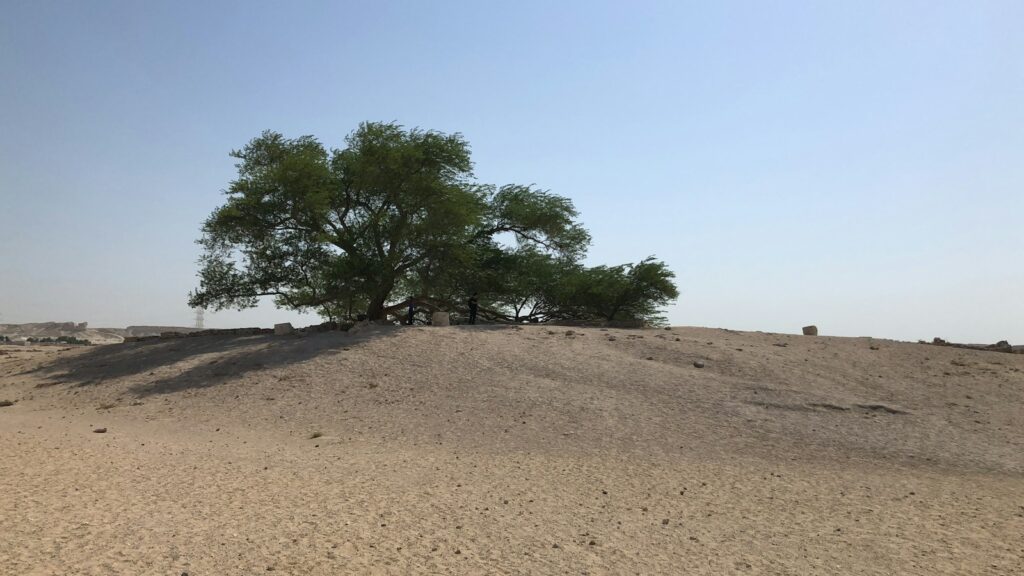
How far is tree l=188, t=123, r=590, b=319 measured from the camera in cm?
2197

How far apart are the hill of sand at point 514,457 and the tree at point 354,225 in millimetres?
4006

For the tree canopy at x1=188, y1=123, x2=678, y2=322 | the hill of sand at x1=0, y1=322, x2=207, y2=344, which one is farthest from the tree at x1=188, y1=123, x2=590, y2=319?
the hill of sand at x1=0, y1=322, x2=207, y2=344

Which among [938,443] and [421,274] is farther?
[421,274]

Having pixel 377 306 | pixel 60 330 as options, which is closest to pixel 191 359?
pixel 377 306

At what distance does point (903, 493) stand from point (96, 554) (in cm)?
904

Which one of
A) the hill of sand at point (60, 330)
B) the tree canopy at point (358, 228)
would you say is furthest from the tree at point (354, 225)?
the hill of sand at point (60, 330)

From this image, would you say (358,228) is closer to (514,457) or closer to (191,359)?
(191,359)

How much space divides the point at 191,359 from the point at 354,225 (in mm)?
8319

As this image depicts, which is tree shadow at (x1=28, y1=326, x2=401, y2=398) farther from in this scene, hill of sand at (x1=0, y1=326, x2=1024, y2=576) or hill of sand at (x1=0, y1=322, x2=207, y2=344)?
hill of sand at (x1=0, y1=322, x2=207, y2=344)

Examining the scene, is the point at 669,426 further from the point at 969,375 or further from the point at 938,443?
the point at 969,375

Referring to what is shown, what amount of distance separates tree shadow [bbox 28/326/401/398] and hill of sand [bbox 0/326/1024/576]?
0.12 m

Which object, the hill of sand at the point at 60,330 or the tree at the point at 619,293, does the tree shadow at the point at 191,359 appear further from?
the hill of sand at the point at 60,330

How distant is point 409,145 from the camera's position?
74.9 ft

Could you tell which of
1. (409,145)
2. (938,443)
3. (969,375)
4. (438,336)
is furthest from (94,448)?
(969,375)
